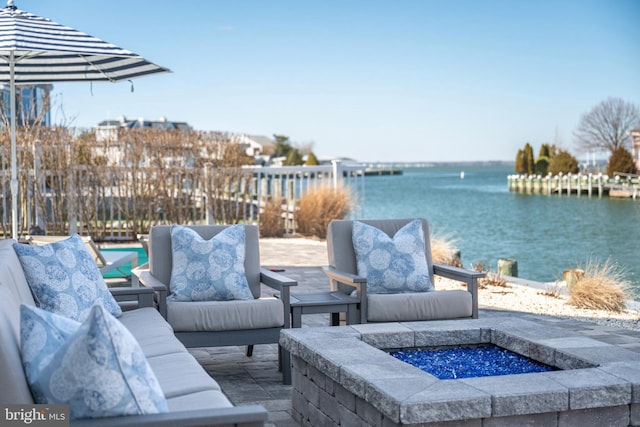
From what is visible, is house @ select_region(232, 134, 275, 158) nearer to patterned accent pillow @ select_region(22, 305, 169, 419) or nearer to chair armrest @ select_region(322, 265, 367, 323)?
chair armrest @ select_region(322, 265, 367, 323)

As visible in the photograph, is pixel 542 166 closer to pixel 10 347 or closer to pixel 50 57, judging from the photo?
pixel 50 57

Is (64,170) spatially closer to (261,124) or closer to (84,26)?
(84,26)

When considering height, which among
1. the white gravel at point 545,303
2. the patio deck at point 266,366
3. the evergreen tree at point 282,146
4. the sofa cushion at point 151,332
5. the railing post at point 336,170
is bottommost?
the white gravel at point 545,303

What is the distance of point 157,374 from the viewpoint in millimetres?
3152

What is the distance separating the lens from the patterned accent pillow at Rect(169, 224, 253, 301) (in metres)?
5.05

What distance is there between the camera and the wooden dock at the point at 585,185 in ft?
143

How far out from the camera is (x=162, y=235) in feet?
17.4

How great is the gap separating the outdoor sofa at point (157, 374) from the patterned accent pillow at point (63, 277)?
0.20ft

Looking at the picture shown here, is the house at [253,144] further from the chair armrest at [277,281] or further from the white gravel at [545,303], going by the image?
the chair armrest at [277,281]

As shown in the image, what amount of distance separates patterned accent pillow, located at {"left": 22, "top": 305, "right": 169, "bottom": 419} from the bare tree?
194 ft

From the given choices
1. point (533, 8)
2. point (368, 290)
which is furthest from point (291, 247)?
point (533, 8)

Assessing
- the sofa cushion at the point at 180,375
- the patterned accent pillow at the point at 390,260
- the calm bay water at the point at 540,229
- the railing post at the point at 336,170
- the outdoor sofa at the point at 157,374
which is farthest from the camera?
the calm bay water at the point at 540,229

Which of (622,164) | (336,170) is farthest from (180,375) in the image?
(622,164)

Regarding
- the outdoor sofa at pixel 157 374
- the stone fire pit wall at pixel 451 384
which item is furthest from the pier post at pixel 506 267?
the outdoor sofa at pixel 157 374
